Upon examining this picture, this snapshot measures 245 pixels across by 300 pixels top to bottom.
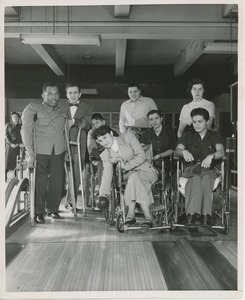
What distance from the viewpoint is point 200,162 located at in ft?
11.4

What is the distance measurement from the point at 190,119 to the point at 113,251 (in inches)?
65.2

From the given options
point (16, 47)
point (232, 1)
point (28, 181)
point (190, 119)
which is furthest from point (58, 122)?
point (16, 47)

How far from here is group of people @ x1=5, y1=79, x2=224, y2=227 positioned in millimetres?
3354

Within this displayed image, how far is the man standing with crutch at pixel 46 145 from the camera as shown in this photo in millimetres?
3707

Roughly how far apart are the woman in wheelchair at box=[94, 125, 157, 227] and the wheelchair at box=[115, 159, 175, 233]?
0.07 m

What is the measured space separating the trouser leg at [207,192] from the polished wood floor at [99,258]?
248mm

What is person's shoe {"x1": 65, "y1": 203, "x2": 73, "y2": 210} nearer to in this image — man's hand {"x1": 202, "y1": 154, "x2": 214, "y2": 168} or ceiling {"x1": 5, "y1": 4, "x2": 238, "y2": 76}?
man's hand {"x1": 202, "y1": 154, "x2": 214, "y2": 168}

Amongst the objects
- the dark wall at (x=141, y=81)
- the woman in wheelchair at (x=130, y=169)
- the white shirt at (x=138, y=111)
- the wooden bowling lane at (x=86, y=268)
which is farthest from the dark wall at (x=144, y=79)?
the wooden bowling lane at (x=86, y=268)

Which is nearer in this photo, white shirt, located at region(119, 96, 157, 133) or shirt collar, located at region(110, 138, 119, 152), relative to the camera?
shirt collar, located at region(110, 138, 119, 152)

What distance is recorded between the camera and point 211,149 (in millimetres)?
3463

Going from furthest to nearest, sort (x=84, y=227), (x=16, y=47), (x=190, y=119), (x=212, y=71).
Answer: (x=212, y=71)
(x=16, y=47)
(x=190, y=119)
(x=84, y=227)

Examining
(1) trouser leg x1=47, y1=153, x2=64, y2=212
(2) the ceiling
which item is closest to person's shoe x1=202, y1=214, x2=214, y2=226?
(1) trouser leg x1=47, y1=153, x2=64, y2=212


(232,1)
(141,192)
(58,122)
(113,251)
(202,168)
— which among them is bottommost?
(113,251)

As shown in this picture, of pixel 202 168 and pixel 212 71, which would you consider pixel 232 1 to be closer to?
pixel 202 168
